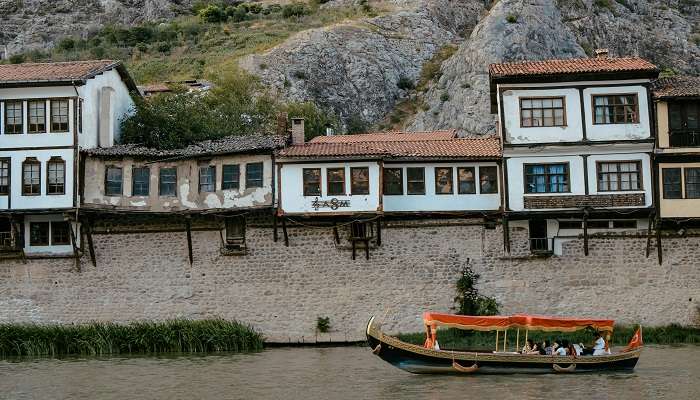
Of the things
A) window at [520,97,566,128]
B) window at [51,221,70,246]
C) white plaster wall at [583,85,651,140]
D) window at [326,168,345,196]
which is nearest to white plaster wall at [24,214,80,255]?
window at [51,221,70,246]

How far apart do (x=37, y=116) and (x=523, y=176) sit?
1877cm

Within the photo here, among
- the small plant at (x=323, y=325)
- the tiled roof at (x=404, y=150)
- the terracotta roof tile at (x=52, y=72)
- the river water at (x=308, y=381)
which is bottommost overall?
the river water at (x=308, y=381)

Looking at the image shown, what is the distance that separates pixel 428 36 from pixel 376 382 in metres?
59.1

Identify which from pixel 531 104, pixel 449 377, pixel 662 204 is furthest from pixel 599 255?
pixel 449 377

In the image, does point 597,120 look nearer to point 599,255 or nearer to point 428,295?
point 599,255

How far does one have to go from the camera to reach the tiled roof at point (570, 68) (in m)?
35.9

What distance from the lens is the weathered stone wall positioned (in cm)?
3647

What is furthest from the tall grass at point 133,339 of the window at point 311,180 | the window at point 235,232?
the window at point 311,180

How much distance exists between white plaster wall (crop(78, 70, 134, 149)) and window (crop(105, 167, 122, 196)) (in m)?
1.43

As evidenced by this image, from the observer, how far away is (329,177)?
36438mm

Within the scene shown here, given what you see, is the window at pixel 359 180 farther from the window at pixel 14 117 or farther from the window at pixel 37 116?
the window at pixel 14 117

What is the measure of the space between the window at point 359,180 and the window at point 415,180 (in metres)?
1.81

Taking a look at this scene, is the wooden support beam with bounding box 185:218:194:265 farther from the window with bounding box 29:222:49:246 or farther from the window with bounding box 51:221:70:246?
the window with bounding box 29:222:49:246

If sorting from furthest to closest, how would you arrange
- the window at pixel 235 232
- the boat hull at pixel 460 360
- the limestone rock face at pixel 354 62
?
the limestone rock face at pixel 354 62 → the window at pixel 235 232 → the boat hull at pixel 460 360
